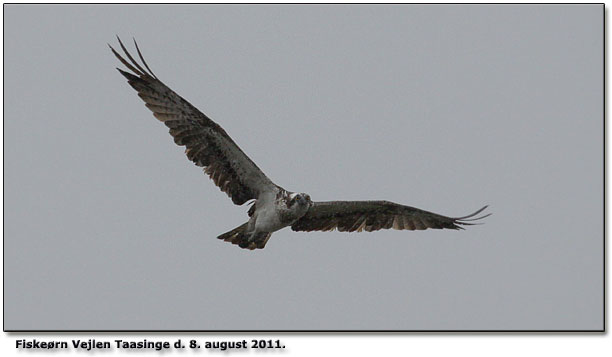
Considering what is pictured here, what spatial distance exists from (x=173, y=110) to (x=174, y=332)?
9.16ft

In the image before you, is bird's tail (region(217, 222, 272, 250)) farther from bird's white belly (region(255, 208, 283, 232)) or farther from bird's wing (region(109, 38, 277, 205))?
bird's wing (region(109, 38, 277, 205))

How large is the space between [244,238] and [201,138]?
1431 millimetres

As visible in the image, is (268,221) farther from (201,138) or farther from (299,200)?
(201,138)

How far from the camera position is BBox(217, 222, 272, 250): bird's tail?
31.2 feet

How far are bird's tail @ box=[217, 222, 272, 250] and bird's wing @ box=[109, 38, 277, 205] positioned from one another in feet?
1.34

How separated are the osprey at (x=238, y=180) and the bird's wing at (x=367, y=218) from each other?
0.01 m

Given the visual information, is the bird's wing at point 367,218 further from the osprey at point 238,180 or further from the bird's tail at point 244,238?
the bird's tail at point 244,238

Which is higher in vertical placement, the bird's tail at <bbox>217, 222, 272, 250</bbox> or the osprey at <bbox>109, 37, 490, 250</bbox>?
the osprey at <bbox>109, 37, 490, 250</bbox>

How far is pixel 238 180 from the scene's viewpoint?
9.45 metres

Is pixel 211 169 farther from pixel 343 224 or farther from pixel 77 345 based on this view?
pixel 77 345

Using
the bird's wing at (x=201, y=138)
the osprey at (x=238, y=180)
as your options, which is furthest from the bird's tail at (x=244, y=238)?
the bird's wing at (x=201, y=138)

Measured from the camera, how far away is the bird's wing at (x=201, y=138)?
29.7 ft

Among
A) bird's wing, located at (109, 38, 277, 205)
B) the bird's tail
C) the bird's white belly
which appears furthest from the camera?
the bird's tail

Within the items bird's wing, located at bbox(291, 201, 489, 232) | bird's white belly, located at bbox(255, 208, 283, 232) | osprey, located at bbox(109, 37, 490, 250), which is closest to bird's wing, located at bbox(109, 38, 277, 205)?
osprey, located at bbox(109, 37, 490, 250)
